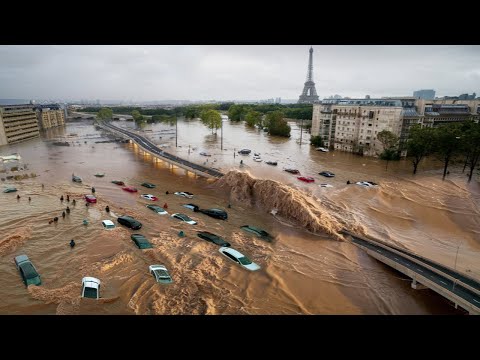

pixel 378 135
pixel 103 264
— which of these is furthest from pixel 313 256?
pixel 378 135

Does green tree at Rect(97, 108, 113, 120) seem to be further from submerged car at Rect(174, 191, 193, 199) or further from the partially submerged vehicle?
submerged car at Rect(174, 191, 193, 199)

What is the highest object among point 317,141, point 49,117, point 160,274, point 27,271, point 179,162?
point 49,117

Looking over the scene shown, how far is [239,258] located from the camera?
11234 millimetres

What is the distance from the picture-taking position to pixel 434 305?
9.69 meters

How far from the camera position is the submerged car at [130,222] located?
13742 millimetres

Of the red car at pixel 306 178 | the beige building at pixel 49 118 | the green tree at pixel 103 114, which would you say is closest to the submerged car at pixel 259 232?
the red car at pixel 306 178

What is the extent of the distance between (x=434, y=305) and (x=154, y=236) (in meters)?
10.7

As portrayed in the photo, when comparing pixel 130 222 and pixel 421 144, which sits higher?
pixel 421 144

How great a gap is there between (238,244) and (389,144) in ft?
80.0

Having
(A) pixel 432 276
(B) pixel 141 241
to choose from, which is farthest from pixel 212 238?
(A) pixel 432 276

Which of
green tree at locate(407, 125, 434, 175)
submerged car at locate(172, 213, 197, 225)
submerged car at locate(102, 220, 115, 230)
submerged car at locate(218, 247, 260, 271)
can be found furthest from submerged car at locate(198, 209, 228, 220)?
green tree at locate(407, 125, 434, 175)

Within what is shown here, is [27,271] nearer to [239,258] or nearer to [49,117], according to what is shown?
[239,258]

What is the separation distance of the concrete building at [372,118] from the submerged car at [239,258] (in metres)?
26.5
